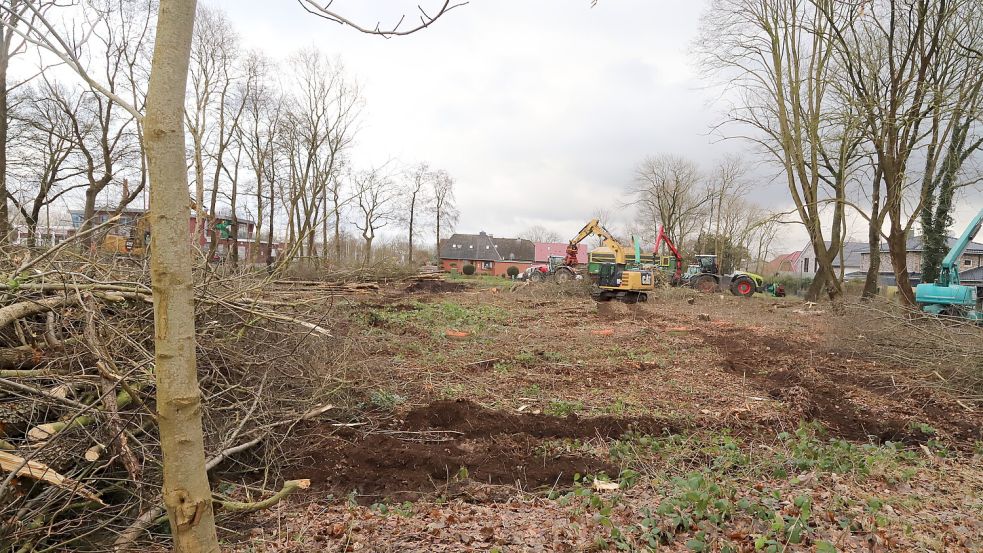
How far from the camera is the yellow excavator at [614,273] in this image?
1939cm

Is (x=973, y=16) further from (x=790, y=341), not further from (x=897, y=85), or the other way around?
(x=790, y=341)

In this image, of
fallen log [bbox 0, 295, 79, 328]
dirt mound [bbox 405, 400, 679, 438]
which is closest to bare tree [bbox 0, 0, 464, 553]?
fallen log [bbox 0, 295, 79, 328]

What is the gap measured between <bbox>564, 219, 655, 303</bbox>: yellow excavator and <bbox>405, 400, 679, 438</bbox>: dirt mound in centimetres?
1437

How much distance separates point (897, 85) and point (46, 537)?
16.5m

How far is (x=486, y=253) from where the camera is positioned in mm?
65062

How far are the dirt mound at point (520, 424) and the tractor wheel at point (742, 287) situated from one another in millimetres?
22229

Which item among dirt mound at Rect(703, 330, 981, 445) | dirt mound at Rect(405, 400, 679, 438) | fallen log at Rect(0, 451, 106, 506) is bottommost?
dirt mound at Rect(405, 400, 679, 438)

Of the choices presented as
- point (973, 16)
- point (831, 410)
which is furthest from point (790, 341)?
point (973, 16)

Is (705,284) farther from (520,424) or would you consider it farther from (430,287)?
(520,424)

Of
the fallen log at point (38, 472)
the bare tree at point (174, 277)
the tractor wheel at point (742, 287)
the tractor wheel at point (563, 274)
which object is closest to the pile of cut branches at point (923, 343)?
the bare tree at point (174, 277)

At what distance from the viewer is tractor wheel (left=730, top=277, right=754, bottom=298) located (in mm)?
25016

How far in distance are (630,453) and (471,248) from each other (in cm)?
6119

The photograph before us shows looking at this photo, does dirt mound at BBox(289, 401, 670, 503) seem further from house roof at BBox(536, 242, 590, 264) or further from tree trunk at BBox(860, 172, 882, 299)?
house roof at BBox(536, 242, 590, 264)

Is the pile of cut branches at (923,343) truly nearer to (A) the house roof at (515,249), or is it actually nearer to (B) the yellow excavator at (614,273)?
(B) the yellow excavator at (614,273)
